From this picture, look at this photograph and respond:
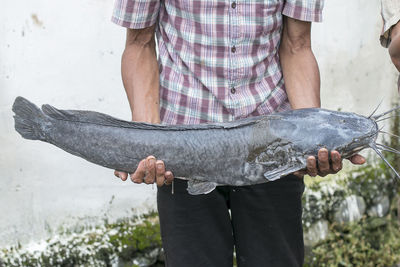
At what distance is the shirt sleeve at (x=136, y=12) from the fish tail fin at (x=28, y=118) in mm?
596

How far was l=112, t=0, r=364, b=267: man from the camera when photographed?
2697mm

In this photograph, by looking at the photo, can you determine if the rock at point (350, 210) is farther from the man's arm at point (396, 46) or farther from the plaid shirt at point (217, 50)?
the man's arm at point (396, 46)

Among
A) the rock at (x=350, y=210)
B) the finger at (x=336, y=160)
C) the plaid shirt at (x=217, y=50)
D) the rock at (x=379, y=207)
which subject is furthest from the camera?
the rock at (x=379, y=207)

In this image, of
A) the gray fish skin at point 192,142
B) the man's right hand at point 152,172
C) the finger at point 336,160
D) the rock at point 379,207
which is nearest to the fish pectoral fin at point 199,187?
the gray fish skin at point 192,142

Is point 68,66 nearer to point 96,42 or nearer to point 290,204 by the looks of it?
point 96,42

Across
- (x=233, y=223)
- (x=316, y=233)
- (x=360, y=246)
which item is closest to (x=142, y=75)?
(x=233, y=223)

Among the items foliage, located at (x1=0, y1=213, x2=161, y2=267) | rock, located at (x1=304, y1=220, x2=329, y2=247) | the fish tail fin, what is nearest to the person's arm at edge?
the fish tail fin

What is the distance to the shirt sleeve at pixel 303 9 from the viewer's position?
2707 millimetres

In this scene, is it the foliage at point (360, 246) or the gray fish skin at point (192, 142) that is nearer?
the gray fish skin at point (192, 142)

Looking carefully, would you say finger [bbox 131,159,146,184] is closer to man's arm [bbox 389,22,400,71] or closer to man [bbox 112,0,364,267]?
man [bbox 112,0,364,267]

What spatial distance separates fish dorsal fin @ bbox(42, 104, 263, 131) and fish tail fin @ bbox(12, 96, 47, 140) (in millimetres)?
46

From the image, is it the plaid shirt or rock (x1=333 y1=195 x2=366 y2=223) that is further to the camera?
rock (x1=333 y1=195 x2=366 y2=223)

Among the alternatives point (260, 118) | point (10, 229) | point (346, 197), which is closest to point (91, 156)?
point (260, 118)

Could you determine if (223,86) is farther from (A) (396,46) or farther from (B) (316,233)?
(B) (316,233)
